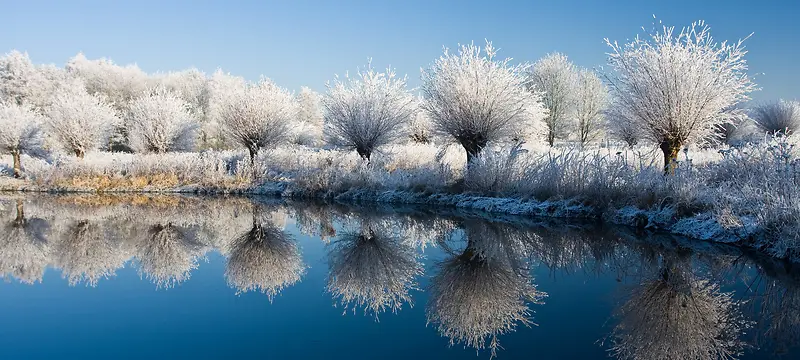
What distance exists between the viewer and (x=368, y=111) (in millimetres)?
20719

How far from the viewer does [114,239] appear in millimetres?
10055

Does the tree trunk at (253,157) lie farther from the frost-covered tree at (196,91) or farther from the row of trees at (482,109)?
the frost-covered tree at (196,91)

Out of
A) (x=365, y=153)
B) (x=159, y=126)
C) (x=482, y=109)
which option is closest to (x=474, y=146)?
(x=482, y=109)

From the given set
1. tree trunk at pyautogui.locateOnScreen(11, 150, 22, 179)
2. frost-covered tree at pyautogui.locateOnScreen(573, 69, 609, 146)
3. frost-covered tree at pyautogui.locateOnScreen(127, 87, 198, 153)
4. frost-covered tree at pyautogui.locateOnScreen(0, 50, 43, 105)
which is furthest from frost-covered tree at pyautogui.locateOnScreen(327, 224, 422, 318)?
frost-covered tree at pyautogui.locateOnScreen(0, 50, 43, 105)

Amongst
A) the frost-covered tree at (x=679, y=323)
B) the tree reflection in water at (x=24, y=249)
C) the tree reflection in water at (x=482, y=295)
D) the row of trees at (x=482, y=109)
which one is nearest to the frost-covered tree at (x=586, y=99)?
the row of trees at (x=482, y=109)

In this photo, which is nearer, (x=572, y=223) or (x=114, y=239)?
(x=114, y=239)

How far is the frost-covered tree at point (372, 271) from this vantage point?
5850 mm

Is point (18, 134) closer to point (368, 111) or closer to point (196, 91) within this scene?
point (368, 111)

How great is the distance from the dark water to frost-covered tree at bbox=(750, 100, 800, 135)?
3316cm

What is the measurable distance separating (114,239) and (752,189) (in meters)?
11.5

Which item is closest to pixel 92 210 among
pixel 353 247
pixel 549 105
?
pixel 353 247

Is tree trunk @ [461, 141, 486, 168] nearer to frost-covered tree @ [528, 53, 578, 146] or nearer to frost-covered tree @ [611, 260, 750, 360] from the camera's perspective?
frost-covered tree @ [611, 260, 750, 360]

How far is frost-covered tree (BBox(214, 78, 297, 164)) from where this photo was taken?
23.1 meters

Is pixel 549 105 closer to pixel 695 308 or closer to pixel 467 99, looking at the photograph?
pixel 467 99
